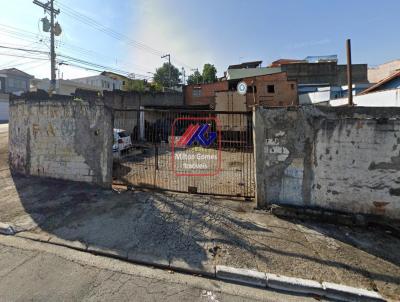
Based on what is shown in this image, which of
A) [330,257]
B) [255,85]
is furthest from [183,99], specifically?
[330,257]

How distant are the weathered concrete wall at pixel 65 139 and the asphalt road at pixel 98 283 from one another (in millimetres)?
3033

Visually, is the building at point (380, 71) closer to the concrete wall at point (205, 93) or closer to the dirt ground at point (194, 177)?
the concrete wall at point (205, 93)

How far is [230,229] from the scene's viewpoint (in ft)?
14.6

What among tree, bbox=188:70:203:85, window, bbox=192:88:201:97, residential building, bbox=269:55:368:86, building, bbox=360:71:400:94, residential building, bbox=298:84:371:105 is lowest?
building, bbox=360:71:400:94

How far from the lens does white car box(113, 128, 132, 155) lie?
10289mm

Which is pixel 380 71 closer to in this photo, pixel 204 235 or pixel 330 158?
pixel 330 158

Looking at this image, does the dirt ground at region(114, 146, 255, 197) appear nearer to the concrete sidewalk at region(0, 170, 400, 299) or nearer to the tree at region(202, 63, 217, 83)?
the concrete sidewalk at region(0, 170, 400, 299)

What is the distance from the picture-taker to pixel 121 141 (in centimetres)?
1074

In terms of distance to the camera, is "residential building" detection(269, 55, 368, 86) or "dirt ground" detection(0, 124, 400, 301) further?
"residential building" detection(269, 55, 368, 86)

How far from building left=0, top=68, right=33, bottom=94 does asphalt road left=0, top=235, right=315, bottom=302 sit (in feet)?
191

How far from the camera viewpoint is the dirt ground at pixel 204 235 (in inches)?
138

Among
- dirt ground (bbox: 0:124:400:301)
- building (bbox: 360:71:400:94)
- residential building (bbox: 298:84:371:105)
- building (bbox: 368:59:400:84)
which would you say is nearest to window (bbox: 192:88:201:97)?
residential building (bbox: 298:84:371:105)

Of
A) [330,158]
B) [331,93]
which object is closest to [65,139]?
[330,158]

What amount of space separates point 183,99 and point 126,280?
927 inches
